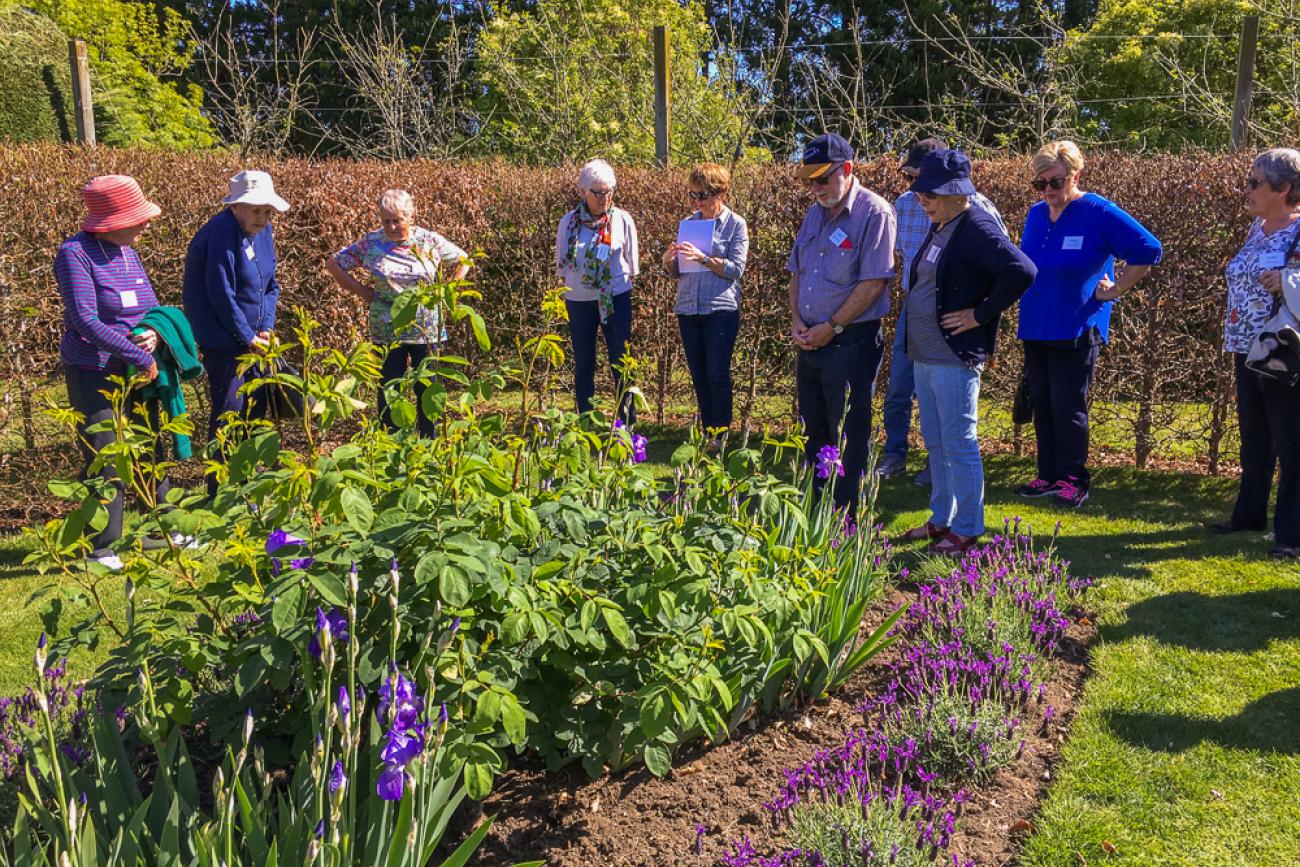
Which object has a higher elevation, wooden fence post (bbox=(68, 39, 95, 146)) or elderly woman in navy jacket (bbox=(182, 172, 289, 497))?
wooden fence post (bbox=(68, 39, 95, 146))

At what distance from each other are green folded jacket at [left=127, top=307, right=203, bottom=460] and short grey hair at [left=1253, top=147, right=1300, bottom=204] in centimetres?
524

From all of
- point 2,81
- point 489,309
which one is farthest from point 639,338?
point 2,81

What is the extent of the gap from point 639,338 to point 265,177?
347cm

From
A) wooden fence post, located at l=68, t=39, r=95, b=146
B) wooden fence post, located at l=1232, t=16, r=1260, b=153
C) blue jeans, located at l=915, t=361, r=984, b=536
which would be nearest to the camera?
blue jeans, located at l=915, t=361, r=984, b=536

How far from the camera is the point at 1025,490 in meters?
6.29

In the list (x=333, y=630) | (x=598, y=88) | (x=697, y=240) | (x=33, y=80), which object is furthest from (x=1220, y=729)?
(x=33, y=80)

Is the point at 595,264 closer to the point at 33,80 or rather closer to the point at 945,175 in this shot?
the point at 945,175

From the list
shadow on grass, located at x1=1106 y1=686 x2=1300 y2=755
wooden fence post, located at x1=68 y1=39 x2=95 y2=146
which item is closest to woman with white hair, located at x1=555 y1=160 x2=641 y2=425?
shadow on grass, located at x1=1106 y1=686 x2=1300 y2=755

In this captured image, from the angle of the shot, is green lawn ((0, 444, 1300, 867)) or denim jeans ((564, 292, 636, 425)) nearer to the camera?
green lawn ((0, 444, 1300, 867))

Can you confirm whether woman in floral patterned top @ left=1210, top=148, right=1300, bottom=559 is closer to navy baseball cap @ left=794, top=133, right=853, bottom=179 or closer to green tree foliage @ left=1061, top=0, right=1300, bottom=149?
navy baseball cap @ left=794, top=133, right=853, bottom=179

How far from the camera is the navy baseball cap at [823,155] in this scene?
4.66 m

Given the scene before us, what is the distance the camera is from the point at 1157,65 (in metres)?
15.1

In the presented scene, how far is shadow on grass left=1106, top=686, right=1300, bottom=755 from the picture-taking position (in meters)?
3.32

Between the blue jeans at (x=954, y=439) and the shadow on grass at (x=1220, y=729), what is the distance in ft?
4.67
